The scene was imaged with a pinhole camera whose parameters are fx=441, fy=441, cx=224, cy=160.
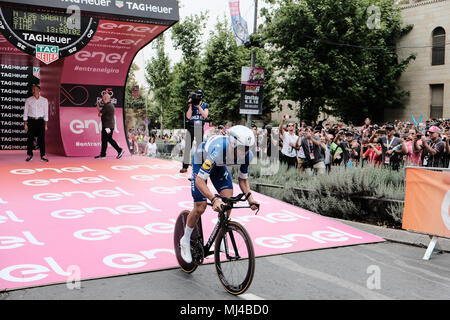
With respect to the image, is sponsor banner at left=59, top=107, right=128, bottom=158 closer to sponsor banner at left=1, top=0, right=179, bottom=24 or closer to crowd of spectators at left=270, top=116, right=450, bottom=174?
sponsor banner at left=1, top=0, right=179, bottom=24

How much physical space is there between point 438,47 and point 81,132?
89.4ft

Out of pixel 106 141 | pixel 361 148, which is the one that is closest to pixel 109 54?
pixel 106 141

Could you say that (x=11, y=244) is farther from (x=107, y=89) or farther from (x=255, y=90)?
(x=255, y=90)

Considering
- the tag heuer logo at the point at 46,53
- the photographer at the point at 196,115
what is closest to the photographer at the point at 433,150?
the photographer at the point at 196,115

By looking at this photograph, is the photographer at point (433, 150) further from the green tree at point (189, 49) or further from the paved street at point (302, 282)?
the green tree at point (189, 49)

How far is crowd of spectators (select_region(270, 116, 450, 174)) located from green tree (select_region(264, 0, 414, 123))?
51.8ft

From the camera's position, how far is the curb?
7.16m

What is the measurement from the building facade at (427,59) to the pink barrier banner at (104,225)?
26.6 metres

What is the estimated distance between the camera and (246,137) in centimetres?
441

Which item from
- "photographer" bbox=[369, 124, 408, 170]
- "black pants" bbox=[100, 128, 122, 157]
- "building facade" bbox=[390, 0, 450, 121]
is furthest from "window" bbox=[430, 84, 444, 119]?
"black pants" bbox=[100, 128, 122, 157]

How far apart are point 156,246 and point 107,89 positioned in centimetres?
994

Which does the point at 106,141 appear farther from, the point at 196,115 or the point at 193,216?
the point at 193,216

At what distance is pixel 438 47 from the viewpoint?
31641 mm
